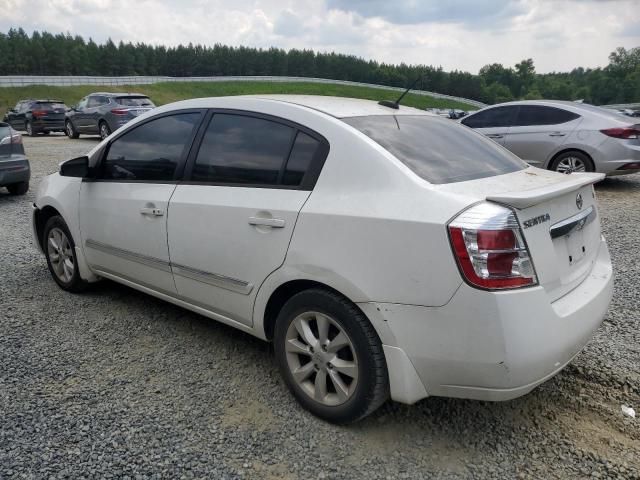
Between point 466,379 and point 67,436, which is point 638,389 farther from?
point 67,436

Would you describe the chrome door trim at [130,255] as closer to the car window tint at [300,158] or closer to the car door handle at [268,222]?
the car door handle at [268,222]

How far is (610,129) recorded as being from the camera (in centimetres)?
866

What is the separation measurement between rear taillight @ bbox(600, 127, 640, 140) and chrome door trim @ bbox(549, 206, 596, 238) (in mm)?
6681

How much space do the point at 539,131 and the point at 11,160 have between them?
9006mm

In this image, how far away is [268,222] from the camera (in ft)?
9.23

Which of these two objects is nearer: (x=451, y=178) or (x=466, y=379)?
(x=466, y=379)

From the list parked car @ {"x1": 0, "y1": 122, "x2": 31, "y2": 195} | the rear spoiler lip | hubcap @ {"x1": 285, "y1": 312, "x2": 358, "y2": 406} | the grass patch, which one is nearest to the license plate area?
the rear spoiler lip

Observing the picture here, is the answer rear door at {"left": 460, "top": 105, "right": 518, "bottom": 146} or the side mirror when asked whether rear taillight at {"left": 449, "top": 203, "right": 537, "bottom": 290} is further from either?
rear door at {"left": 460, "top": 105, "right": 518, "bottom": 146}

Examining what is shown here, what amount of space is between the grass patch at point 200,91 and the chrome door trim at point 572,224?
29078 millimetres

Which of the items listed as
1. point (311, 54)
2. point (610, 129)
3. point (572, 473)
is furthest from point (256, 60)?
point (572, 473)

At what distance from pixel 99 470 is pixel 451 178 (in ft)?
6.99

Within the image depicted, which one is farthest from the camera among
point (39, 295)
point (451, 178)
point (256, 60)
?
point (256, 60)

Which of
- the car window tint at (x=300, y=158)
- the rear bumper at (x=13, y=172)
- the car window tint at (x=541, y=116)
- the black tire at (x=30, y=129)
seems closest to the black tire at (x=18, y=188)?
the rear bumper at (x=13, y=172)

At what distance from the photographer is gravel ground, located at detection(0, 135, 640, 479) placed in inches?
96.3
